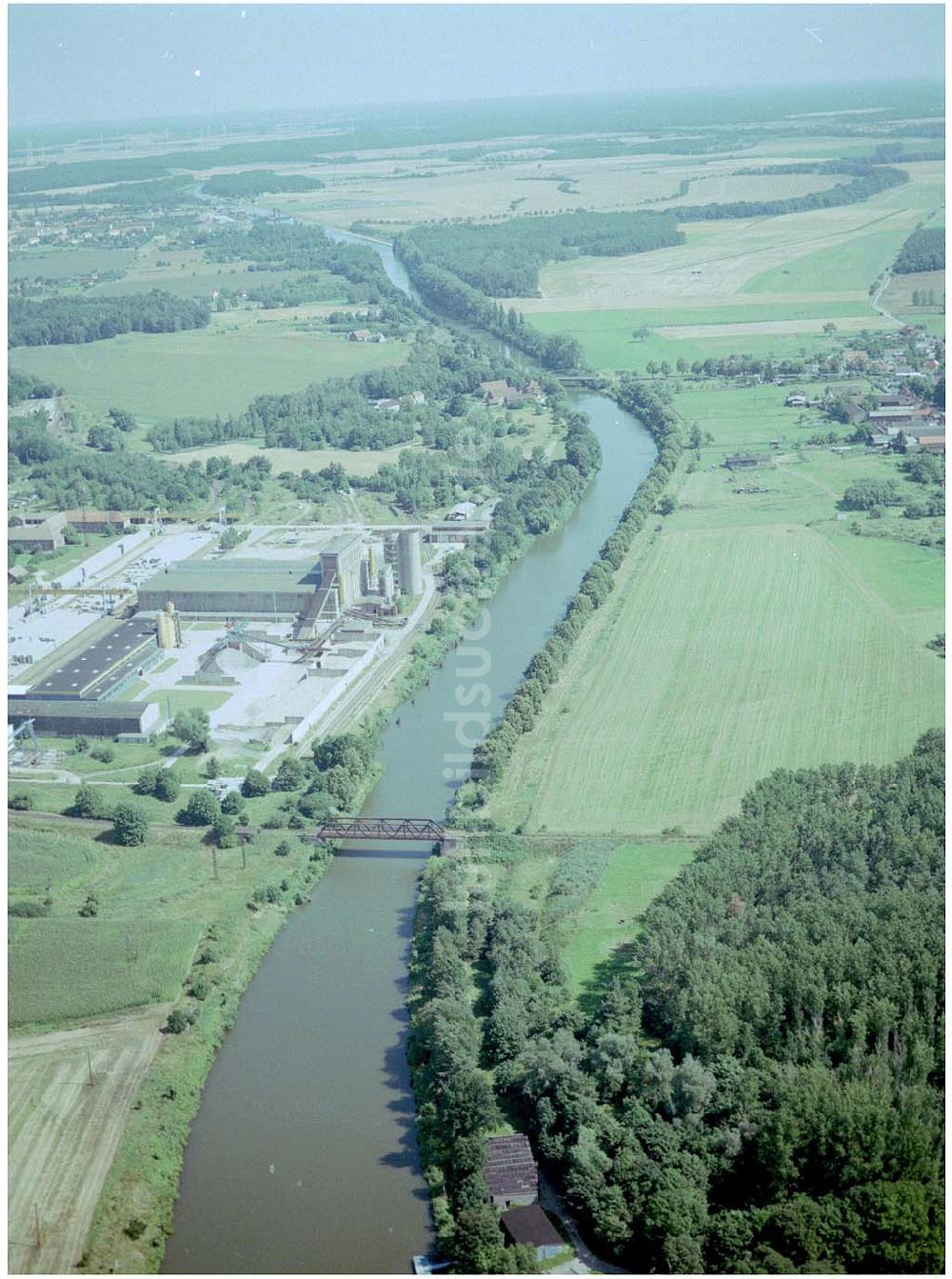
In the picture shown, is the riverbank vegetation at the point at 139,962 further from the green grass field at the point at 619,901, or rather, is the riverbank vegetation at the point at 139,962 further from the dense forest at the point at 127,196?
the dense forest at the point at 127,196

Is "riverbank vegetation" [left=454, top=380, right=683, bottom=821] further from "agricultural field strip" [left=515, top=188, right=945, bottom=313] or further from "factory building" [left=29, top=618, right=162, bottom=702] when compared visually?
"agricultural field strip" [left=515, top=188, right=945, bottom=313]

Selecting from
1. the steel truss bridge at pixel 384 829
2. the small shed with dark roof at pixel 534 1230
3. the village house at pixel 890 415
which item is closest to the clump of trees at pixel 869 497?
the village house at pixel 890 415

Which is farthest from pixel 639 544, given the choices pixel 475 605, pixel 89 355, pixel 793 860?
pixel 89 355

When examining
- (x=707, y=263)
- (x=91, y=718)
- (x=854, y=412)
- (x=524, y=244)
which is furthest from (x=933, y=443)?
(x=524, y=244)

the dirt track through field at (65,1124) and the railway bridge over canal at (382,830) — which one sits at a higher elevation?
the railway bridge over canal at (382,830)

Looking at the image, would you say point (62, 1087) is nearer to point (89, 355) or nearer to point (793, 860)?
point (793, 860)

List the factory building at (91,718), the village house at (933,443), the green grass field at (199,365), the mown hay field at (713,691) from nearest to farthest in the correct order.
→ 1. the mown hay field at (713,691)
2. the factory building at (91,718)
3. the village house at (933,443)
4. the green grass field at (199,365)

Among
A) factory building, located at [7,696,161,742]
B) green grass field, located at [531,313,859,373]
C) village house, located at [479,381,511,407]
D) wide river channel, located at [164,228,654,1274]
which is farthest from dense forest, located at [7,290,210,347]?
wide river channel, located at [164,228,654,1274]
